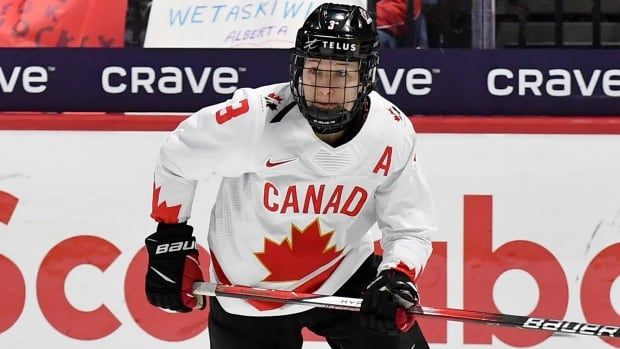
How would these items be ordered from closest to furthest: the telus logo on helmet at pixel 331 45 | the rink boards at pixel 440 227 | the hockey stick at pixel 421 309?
the telus logo on helmet at pixel 331 45, the hockey stick at pixel 421 309, the rink boards at pixel 440 227

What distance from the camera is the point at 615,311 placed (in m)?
2.96

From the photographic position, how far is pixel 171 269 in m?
2.19

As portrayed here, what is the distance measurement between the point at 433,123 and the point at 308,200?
92cm

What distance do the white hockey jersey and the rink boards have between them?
2.56 ft

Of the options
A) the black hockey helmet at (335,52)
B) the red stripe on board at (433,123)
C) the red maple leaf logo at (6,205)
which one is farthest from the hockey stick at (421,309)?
the red maple leaf logo at (6,205)

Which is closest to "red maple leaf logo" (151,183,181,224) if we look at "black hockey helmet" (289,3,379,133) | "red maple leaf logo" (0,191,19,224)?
"black hockey helmet" (289,3,379,133)

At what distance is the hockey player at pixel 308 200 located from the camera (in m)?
2.03

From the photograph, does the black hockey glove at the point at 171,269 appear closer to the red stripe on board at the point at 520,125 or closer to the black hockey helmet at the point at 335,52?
the black hockey helmet at the point at 335,52

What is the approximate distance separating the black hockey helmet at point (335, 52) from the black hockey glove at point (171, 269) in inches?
14.5

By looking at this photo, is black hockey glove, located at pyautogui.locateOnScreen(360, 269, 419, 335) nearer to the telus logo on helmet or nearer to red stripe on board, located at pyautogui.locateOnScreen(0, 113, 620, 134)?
the telus logo on helmet

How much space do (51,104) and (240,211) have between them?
3.68ft

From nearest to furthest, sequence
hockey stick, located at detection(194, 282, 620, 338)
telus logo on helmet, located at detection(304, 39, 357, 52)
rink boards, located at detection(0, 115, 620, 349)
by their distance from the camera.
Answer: telus logo on helmet, located at detection(304, 39, 357, 52)
hockey stick, located at detection(194, 282, 620, 338)
rink boards, located at detection(0, 115, 620, 349)

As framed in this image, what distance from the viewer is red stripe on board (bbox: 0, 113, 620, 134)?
117 inches

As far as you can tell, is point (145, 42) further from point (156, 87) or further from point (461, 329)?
point (461, 329)
